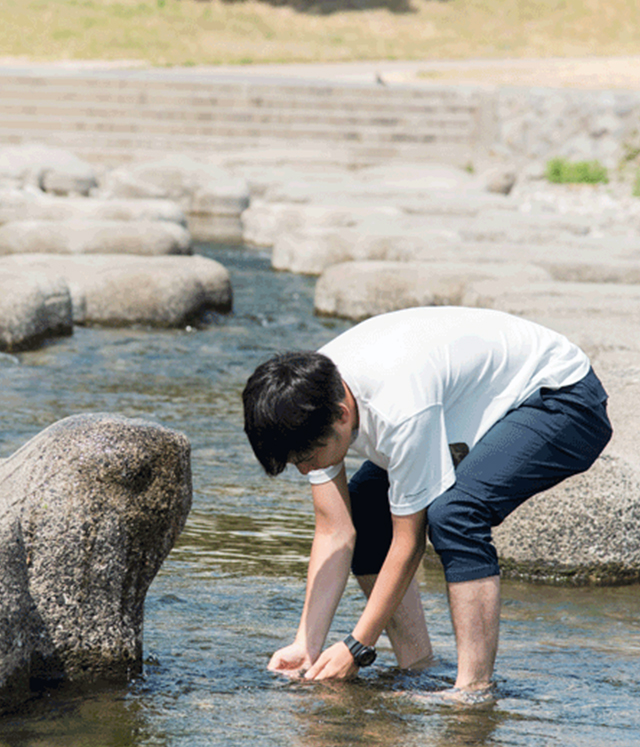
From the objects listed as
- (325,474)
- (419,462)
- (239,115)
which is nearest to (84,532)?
(325,474)

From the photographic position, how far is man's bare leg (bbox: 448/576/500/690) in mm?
3037

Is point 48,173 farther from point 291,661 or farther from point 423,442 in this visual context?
point 423,442

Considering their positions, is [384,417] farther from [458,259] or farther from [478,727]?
[458,259]

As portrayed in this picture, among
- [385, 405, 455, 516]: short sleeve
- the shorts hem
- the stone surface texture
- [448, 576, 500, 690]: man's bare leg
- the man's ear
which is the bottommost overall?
the stone surface texture

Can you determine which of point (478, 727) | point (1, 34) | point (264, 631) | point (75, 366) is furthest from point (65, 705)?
point (1, 34)

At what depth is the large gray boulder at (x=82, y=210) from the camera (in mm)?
12047

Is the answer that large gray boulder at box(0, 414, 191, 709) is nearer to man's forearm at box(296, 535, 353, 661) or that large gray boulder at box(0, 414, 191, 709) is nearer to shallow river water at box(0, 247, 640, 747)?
shallow river water at box(0, 247, 640, 747)

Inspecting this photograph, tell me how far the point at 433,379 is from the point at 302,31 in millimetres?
34621

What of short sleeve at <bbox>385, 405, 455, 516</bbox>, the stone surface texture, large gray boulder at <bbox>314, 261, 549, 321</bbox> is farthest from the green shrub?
Answer: short sleeve at <bbox>385, 405, 455, 516</bbox>

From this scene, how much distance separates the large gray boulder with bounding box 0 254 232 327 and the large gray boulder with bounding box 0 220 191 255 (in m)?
1.43

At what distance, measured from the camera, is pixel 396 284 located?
31.4ft

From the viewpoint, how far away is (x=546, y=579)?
14.0 feet

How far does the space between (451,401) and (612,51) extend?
108 ft

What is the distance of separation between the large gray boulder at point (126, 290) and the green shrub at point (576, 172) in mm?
11194
